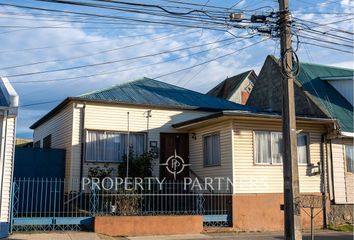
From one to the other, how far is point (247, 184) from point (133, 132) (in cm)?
508

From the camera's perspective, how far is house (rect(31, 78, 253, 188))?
18219 millimetres

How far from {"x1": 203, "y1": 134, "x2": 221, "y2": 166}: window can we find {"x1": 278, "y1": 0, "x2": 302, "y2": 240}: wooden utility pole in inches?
221

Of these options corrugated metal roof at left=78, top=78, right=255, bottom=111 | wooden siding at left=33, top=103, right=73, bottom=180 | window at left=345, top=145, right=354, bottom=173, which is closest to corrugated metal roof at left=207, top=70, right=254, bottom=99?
corrugated metal roof at left=78, top=78, right=255, bottom=111

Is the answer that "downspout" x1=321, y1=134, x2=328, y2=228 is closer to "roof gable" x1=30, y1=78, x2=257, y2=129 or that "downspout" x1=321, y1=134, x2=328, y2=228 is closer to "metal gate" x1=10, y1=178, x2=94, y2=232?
"roof gable" x1=30, y1=78, x2=257, y2=129

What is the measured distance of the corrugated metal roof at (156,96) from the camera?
1928cm

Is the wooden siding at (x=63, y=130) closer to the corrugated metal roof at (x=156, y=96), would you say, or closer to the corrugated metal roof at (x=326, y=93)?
the corrugated metal roof at (x=156, y=96)

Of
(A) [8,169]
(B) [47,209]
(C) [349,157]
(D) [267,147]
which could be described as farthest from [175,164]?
(A) [8,169]

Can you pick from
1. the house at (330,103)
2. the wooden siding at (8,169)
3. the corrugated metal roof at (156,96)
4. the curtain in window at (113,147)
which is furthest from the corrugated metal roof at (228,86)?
the wooden siding at (8,169)

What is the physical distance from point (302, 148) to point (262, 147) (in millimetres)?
1903

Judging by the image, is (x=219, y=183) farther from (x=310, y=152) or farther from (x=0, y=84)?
(x=0, y=84)

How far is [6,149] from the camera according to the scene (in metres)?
13.3

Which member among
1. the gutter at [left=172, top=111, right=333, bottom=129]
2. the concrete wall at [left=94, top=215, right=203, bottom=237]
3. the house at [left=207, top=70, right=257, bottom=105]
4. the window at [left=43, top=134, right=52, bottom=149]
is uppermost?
the house at [left=207, top=70, right=257, bottom=105]

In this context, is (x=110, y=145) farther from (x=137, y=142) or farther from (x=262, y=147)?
(x=262, y=147)

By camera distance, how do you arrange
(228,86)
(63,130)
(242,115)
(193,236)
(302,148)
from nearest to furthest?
(193,236) < (242,115) < (302,148) < (63,130) < (228,86)
